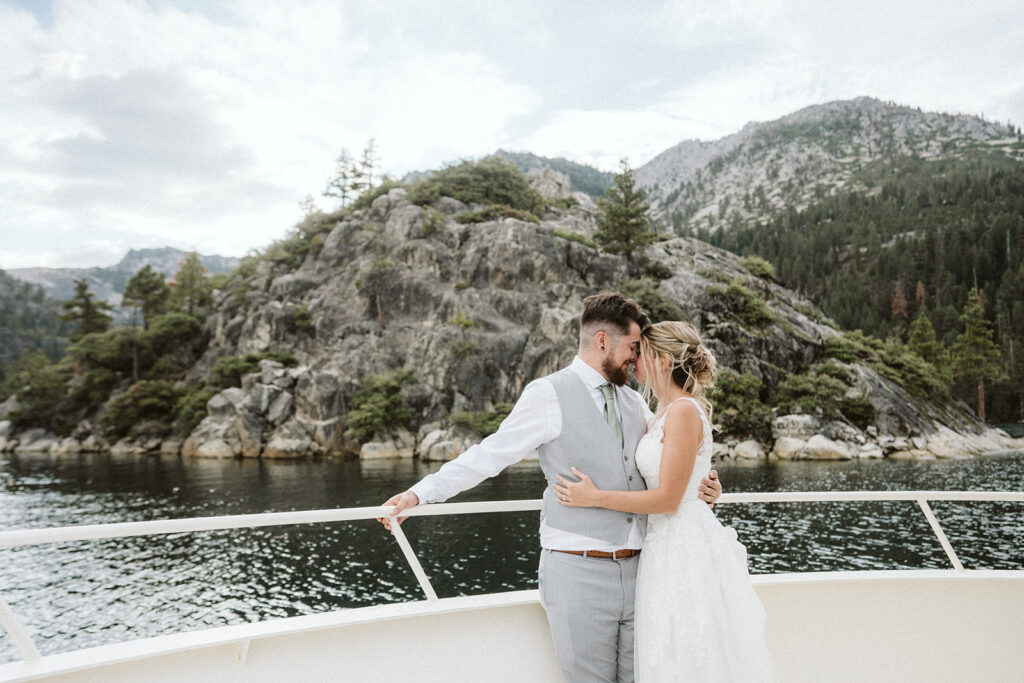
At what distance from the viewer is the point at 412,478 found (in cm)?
2312

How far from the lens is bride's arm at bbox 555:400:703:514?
1.58 m

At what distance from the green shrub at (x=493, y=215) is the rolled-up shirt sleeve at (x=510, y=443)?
134 ft

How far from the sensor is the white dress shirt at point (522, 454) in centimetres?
165

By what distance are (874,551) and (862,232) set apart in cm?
9726

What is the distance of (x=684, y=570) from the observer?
1649mm

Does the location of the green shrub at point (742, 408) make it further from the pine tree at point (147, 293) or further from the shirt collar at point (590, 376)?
the pine tree at point (147, 293)

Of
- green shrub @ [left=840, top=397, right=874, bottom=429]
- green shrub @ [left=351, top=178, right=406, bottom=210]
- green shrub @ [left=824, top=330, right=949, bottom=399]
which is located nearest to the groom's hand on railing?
green shrub @ [left=840, top=397, right=874, bottom=429]

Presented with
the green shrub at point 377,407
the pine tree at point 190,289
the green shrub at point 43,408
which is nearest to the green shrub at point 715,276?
the green shrub at point 377,407

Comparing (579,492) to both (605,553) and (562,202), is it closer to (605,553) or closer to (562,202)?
(605,553)

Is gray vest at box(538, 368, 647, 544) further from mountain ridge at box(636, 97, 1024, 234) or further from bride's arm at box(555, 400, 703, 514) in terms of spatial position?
mountain ridge at box(636, 97, 1024, 234)

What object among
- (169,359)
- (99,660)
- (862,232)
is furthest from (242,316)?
(862,232)

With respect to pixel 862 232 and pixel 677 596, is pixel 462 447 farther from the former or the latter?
pixel 862 232

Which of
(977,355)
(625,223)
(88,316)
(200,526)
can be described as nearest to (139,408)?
(88,316)

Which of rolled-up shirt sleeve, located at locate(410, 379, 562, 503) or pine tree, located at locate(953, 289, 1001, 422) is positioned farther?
pine tree, located at locate(953, 289, 1001, 422)
